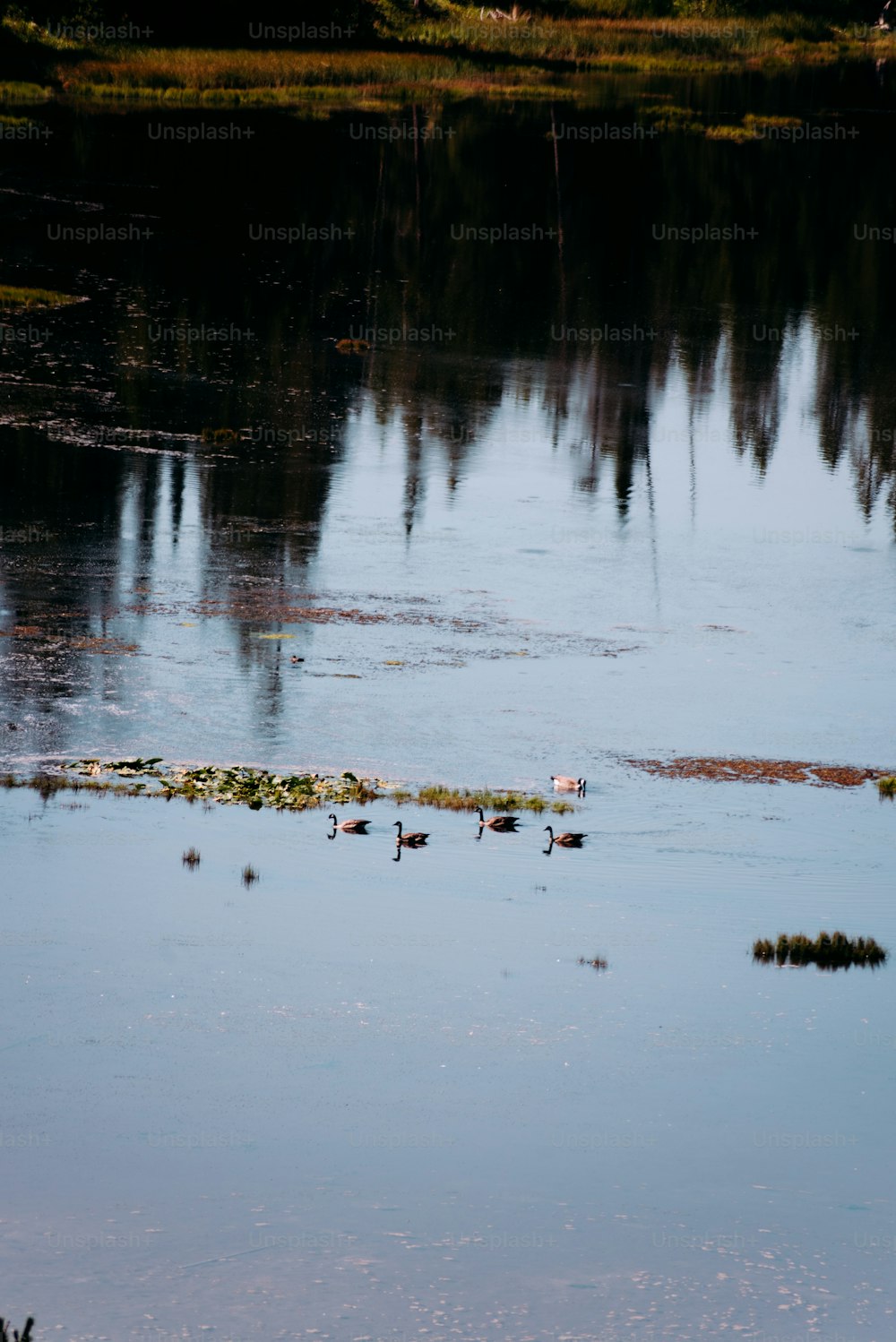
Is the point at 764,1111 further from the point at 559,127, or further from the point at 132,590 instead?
the point at 559,127

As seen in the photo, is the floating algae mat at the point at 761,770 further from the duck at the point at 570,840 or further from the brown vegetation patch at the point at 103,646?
the brown vegetation patch at the point at 103,646

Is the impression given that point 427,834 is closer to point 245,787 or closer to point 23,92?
point 245,787

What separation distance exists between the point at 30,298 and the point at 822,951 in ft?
98.9

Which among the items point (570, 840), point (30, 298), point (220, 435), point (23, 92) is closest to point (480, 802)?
point (570, 840)

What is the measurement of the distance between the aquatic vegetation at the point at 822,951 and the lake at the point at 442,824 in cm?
→ 21

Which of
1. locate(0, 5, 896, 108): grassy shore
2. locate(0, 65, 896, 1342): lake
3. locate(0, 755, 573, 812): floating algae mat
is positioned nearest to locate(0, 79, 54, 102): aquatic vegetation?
locate(0, 5, 896, 108): grassy shore

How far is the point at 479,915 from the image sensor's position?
14555mm

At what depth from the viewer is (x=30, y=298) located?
40.3 metres

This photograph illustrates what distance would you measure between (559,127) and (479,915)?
6309 centimetres

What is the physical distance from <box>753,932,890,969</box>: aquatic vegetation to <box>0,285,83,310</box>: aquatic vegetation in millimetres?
29066

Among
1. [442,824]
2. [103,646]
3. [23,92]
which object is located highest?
[23,92]

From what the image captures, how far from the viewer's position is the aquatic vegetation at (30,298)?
39.7 metres

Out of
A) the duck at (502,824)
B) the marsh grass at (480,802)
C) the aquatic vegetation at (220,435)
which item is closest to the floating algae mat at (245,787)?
the marsh grass at (480,802)

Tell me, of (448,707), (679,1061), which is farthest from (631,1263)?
(448,707)
